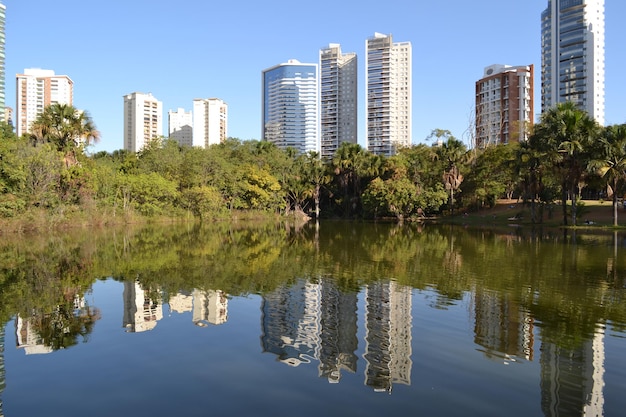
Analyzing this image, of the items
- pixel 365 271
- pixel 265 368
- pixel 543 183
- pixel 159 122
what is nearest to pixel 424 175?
pixel 543 183

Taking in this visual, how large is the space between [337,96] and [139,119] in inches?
2276

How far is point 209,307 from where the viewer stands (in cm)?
1155

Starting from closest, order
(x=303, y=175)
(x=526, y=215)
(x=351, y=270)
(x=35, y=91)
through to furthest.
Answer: (x=351, y=270)
(x=526, y=215)
(x=303, y=175)
(x=35, y=91)

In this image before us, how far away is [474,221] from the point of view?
52.2 m

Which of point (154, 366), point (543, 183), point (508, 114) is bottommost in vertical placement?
point (154, 366)

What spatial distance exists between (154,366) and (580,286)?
1170 cm

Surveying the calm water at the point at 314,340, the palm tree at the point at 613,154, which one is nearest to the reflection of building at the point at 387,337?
the calm water at the point at 314,340

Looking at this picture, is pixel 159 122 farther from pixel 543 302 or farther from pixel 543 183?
pixel 543 302

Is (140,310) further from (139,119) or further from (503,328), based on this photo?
(139,119)

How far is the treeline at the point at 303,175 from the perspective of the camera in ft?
120

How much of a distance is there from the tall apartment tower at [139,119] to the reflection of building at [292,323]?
440ft

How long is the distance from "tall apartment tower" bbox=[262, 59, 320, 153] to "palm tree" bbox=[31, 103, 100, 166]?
349 feet

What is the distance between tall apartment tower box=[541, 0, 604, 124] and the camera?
10262 centimetres

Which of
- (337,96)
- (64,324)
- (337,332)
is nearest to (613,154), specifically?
(337,332)
